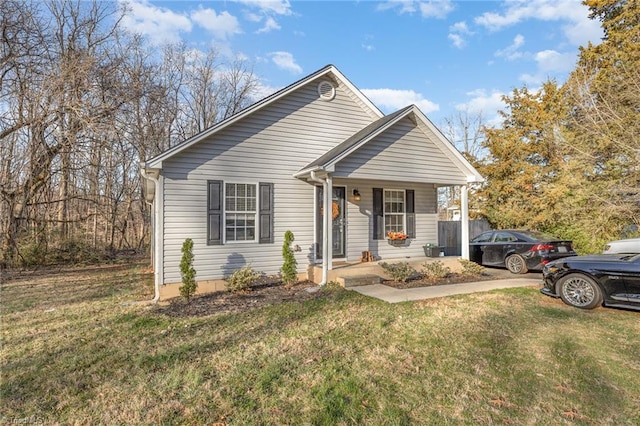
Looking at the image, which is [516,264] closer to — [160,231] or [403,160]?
[403,160]

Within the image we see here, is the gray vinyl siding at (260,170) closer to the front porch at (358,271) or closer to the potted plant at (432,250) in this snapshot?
the front porch at (358,271)

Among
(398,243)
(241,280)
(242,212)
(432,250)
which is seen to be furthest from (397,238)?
(241,280)

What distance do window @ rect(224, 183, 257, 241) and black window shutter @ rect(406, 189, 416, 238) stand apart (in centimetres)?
475

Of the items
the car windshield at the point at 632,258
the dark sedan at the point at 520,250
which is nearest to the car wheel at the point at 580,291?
the car windshield at the point at 632,258

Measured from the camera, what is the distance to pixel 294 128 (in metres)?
8.93

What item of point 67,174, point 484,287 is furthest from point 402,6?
point 67,174

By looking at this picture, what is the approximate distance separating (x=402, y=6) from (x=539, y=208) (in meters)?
9.91

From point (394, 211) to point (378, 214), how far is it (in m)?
0.61

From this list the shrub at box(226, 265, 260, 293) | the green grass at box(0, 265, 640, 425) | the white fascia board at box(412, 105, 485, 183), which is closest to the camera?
the green grass at box(0, 265, 640, 425)

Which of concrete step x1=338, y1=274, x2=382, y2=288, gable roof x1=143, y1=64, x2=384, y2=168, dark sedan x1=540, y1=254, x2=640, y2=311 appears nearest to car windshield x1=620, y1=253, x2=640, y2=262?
dark sedan x1=540, y1=254, x2=640, y2=311

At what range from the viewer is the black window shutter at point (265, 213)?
27.3ft

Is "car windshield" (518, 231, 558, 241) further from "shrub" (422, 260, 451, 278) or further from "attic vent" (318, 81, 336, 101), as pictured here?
"attic vent" (318, 81, 336, 101)

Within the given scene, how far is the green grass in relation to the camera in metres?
2.83

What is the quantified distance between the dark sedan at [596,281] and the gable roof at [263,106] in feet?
20.5
